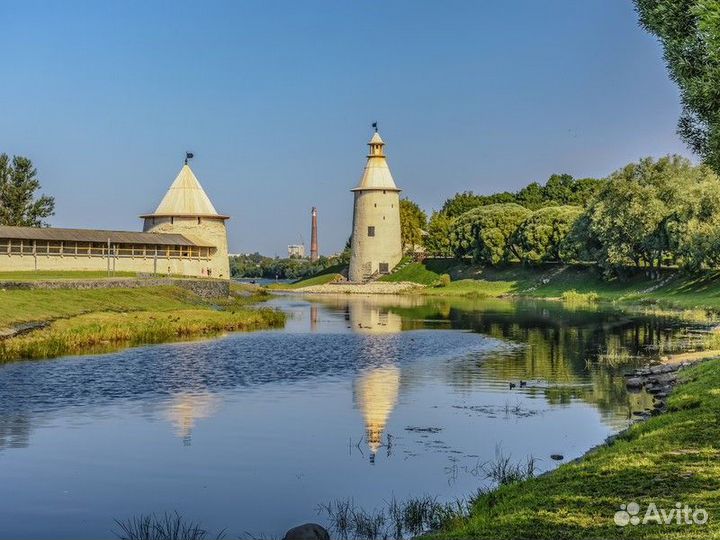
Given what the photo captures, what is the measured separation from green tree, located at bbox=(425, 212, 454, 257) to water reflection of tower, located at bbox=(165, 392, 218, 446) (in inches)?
3178

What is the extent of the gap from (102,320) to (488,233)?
199 feet

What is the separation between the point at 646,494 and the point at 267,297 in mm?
68534

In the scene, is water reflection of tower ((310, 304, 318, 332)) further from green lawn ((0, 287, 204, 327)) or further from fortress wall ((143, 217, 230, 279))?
fortress wall ((143, 217, 230, 279))

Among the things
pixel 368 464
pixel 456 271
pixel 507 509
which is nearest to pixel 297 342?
pixel 368 464

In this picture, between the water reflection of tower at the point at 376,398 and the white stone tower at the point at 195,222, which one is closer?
the water reflection of tower at the point at 376,398

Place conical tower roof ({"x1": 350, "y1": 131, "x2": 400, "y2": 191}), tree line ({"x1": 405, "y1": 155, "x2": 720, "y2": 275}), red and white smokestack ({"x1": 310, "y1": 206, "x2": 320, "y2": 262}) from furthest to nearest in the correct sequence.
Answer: red and white smokestack ({"x1": 310, "y1": 206, "x2": 320, "y2": 262}), conical tower roof ({"x1": 350, "y1": 131, "x2": 400, "y2": 191}), tree line ({"x1": 405, "y1": 155, "x2": 720, "y2": 275})

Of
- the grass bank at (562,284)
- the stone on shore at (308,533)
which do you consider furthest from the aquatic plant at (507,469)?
the grass bank at (562,284)

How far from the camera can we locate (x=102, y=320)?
3628 centimetres

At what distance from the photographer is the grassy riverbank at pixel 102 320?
101 ft

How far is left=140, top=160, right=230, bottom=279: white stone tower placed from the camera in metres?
74.6

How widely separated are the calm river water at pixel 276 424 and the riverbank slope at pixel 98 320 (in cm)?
192

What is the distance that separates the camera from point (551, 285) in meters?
83.3
